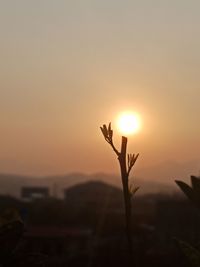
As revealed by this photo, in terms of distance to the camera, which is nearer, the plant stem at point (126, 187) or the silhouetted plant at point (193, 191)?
the plant stem at point (126, 187)

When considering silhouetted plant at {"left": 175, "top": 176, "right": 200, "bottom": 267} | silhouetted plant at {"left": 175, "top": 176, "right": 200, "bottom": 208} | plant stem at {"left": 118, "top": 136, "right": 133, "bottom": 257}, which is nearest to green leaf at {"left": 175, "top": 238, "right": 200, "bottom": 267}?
silhouetted plant at {"left": 175, "top": 176, "right": 200, "bottom": 267}

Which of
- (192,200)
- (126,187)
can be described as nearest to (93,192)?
(192,200)

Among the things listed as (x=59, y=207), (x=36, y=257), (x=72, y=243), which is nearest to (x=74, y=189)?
(x=59, y=207)

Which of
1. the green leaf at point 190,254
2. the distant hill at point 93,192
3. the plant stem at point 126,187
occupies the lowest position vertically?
the green leaf at point 190,254

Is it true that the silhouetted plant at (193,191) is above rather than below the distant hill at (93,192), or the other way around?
below

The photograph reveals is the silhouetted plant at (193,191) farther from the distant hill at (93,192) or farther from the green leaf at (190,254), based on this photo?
the distant hill at (93,192)

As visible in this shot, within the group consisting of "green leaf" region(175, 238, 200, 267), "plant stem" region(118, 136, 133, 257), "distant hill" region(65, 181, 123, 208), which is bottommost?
"green leaf" region(175, 238, 200, 267)

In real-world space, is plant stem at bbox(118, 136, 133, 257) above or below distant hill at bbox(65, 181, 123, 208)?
below

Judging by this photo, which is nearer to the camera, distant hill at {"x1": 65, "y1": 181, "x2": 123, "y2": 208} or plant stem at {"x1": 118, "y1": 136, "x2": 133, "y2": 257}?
plant stem at {"x1": 118, "y1": 136, "x2": 133, "y2": 257}

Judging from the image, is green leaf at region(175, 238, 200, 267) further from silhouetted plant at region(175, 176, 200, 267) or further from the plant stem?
the plant stem

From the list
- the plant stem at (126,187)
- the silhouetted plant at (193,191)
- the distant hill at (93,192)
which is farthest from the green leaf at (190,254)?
the distant hill at (93,192)
